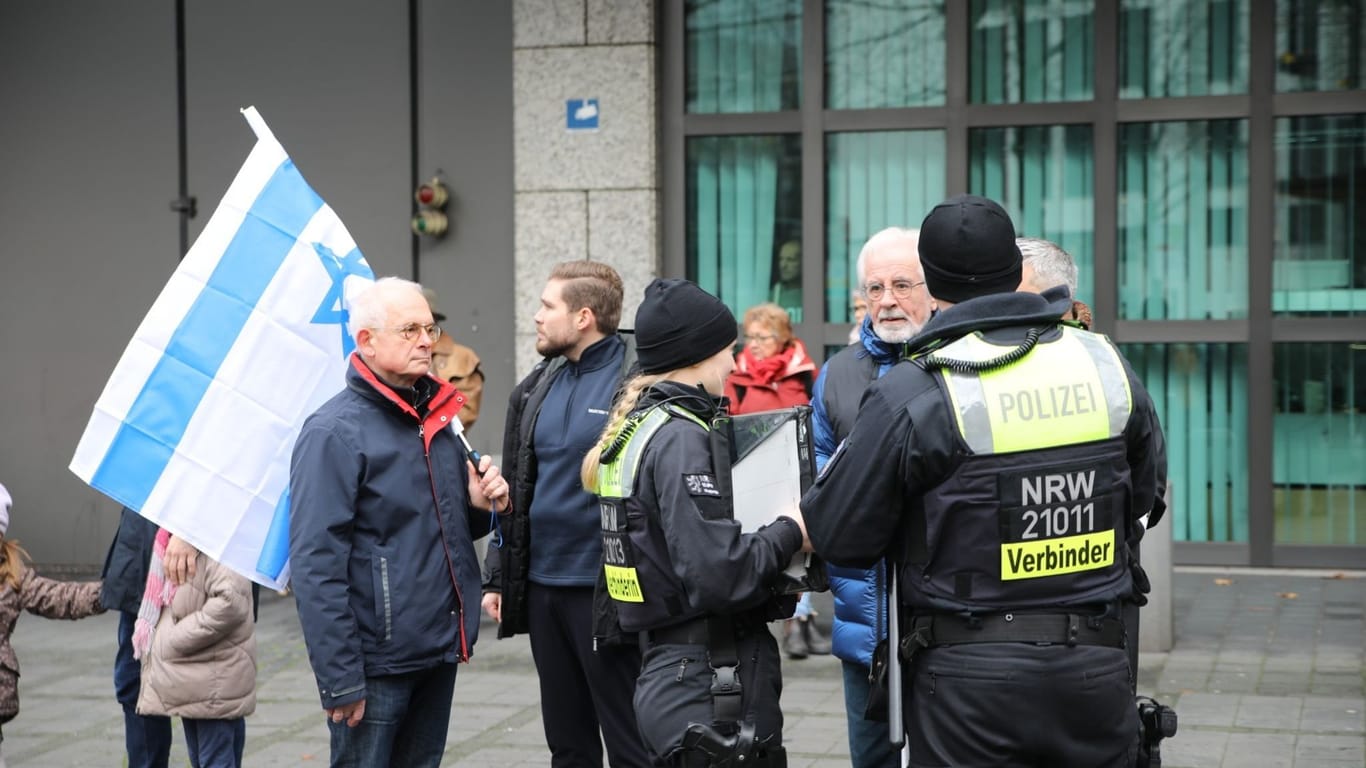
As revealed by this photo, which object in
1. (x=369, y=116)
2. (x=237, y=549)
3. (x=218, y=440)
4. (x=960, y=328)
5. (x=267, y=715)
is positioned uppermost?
(x=369, y=116)

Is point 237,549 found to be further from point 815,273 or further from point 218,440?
point 815,273

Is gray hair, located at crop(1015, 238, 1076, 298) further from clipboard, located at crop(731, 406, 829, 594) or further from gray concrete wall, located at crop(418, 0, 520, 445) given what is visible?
gray concrete wall, located at crop(418, 0, 520, 445)

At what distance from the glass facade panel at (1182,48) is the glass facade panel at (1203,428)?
1.62 meters

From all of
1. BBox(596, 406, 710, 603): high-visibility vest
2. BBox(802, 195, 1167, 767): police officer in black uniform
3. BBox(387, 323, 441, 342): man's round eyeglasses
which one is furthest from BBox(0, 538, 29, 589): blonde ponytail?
BBox(802, 195, 1167, 767): police officer in black uniform

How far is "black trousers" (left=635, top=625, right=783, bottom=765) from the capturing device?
13.5ft

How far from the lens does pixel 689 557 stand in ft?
13.2

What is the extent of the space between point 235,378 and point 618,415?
138cm

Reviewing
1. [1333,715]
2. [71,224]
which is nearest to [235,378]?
[1333,715]

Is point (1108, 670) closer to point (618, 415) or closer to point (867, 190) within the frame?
point (618, 415)

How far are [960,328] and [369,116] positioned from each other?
8772 mm

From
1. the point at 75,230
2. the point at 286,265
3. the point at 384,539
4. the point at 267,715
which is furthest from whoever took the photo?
the point at 75,230

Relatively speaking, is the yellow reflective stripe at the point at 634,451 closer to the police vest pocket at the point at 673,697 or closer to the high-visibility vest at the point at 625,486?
the high-visibility vest at the point at 625,486

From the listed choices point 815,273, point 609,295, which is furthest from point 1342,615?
point 609,295

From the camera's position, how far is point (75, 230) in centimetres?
1241
